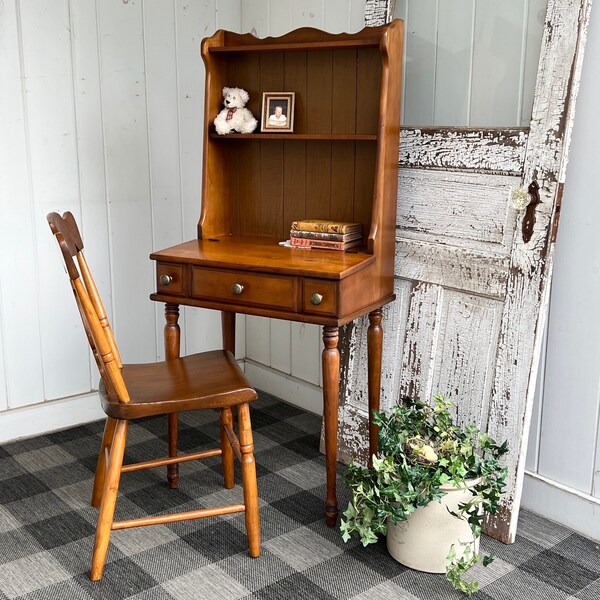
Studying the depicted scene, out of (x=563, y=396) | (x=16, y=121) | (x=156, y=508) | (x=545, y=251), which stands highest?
(x=16, y=121)

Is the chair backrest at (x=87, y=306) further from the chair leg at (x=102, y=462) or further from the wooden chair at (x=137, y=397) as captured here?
the chair leg at (x=102, y=462)

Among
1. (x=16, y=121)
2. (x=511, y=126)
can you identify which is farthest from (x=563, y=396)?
(x=16, y=121)

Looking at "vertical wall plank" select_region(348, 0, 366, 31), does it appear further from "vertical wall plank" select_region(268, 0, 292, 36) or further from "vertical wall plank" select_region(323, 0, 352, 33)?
"vertical wall plank" select_region(268, 0, 292, 36)

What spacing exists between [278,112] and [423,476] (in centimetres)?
129

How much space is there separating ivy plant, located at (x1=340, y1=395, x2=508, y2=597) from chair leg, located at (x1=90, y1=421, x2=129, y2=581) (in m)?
0.60

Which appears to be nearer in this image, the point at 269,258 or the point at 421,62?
the point at 269,258

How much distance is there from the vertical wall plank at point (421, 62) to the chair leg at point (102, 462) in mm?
1327

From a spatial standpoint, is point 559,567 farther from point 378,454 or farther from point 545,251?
point 545,251

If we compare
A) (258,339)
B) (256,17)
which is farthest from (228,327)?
(256,17)

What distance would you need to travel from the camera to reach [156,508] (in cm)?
241

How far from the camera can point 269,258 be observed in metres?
2.31

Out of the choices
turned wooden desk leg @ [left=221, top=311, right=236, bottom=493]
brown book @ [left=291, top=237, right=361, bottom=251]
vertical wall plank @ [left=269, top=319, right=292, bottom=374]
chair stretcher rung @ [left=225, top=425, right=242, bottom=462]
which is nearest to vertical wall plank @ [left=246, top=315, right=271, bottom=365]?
vertical wall plank @ [left=269, top=319, right=292, bottom=374]

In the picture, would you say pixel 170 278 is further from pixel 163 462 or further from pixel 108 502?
pixel 108 502

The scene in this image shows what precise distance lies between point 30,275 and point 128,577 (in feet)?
4.37
